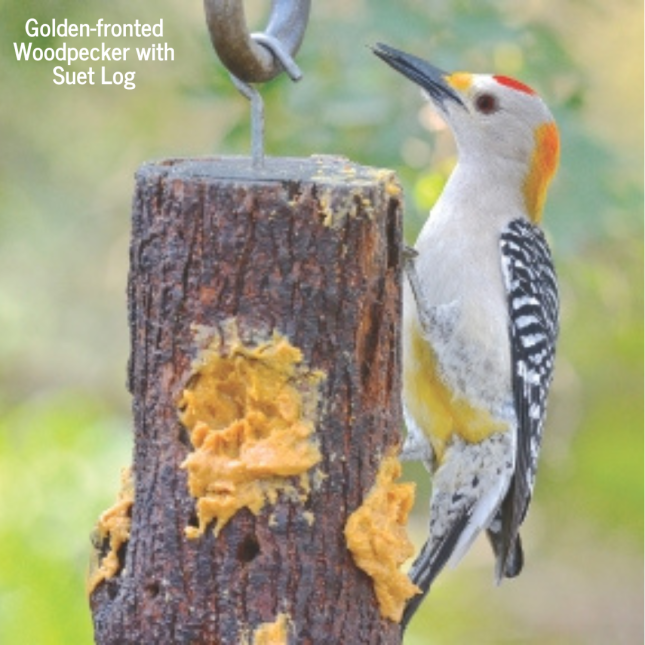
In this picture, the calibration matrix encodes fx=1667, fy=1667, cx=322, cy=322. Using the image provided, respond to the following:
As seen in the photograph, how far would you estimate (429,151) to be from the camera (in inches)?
249

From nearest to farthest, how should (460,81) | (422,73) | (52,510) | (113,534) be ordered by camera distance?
(113,534), (422,73), (460,81), (52,510)

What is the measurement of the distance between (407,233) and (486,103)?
609mm

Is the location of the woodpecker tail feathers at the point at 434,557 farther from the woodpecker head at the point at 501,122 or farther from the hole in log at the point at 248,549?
the hole in log at the point at 248,549

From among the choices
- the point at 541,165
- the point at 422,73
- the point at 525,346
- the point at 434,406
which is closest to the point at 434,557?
the point at 434,406

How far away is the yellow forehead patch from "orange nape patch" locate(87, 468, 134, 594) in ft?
7.28

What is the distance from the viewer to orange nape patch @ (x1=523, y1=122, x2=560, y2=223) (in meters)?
5.88

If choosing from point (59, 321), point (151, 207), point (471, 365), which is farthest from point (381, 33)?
point (59, 321)

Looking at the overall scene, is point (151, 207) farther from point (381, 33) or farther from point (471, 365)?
point (381, 33)

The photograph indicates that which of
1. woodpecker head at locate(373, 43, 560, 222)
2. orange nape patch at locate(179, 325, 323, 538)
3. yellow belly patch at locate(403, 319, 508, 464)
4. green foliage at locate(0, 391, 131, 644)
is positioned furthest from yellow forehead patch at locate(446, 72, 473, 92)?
orange nape patch at locate(179, 325, 323, 538)

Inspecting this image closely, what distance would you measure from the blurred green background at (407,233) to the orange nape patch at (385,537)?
205 centimetres

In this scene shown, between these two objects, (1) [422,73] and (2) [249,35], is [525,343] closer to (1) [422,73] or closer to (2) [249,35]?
(1) [422,73]

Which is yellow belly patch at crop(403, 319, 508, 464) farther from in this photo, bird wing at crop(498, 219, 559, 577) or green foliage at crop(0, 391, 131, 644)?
green foliage at crop(0, 391, 131, 644)

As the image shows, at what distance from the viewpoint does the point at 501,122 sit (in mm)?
5902

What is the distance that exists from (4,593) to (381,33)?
244 centimetres
